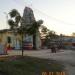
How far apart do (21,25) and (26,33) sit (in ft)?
3.33

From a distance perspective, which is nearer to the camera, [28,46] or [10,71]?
[10,71]

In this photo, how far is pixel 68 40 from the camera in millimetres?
73438

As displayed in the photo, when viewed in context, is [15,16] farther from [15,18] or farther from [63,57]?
[63,57]

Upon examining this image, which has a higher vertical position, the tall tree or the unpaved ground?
the tall tree

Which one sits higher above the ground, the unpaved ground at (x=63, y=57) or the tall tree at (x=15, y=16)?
the tall tree at (x=15, y=16)

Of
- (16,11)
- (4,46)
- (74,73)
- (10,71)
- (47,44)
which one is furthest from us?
(47,44)

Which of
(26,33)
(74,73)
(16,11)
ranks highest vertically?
(16,11)

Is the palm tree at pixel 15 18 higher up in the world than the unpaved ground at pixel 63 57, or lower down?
higher up

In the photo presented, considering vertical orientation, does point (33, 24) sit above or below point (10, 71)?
above

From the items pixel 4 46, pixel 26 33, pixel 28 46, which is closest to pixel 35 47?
pixel 28 46

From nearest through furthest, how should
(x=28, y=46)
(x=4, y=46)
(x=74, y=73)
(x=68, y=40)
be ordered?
(x=74, y=73)
(x=4, y=46)
(x=28, y=46)
(x=68, y=40)

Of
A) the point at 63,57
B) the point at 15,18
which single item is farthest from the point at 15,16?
the point at 63,57

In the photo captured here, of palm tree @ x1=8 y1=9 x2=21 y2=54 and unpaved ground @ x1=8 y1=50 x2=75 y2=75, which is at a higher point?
palm tree @ x1=8 y1=9 x2=21 y2=54

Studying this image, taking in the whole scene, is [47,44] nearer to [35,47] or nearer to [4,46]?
[35,47]
